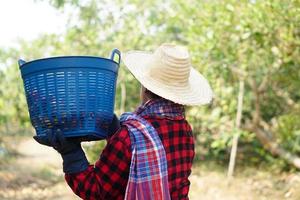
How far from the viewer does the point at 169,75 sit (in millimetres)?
2287

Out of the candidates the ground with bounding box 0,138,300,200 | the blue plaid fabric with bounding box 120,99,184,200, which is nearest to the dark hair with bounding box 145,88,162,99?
the blue plaid fabric with bounding box 120,99,184,200

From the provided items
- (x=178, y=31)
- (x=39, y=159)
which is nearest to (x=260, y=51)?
(x=178, y=31)

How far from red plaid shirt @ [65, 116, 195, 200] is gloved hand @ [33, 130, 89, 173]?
29 mm

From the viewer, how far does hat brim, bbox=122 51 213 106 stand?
7.29 feet

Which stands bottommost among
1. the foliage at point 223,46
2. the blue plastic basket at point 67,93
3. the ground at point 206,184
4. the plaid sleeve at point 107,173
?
the ground at point 206,184

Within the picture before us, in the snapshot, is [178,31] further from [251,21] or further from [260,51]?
[251,21]

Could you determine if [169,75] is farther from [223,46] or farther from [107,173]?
[223,46]

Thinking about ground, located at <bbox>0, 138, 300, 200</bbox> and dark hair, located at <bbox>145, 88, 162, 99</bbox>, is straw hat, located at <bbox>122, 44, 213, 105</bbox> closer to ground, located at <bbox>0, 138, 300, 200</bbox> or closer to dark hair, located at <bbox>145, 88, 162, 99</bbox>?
dark hair, located at <bbox>145, 88, 162, 99</bbox>

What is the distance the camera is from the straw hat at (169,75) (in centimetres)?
223

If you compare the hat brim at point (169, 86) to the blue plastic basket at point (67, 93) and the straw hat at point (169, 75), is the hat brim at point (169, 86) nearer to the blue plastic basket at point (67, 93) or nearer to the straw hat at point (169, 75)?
the straw hat at point (169, 75)

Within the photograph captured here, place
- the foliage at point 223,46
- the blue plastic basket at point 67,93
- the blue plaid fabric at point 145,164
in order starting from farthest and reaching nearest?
the foliage at point 223,46, the blue plastic basket at point 67,93, the blue plaid fabric at point 145,164

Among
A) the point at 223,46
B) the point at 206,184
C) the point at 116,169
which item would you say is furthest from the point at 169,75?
the point at 206,184

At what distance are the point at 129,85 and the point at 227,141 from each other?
2484 mm

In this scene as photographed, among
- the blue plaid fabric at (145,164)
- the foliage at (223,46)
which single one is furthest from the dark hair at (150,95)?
the foliage at (223,46)
